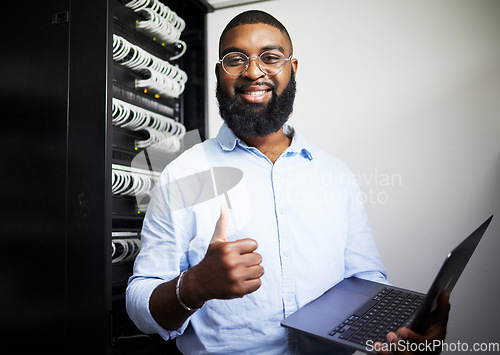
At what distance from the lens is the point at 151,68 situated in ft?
6.65

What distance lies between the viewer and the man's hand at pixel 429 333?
878 mm

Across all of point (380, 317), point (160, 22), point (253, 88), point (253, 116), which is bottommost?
point (380, 317)

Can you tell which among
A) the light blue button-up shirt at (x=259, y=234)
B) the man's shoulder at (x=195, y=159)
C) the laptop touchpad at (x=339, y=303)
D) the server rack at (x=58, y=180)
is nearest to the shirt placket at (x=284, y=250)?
the light blue button-up shirt at (x=259, y=234)

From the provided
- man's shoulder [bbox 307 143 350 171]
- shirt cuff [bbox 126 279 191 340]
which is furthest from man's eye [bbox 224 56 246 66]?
shirt cuff [bbox 126 279 191 340]

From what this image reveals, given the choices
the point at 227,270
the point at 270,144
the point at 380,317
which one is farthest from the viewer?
the point at 270,144

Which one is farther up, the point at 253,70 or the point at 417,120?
the point at 253,70

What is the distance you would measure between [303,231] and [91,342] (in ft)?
2.97

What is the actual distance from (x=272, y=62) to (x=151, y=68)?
78cm

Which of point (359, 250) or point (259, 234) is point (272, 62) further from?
point (359, 250)

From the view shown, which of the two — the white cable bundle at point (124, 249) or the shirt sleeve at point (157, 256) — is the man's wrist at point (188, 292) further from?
the white cable bundle at point (124, 249)

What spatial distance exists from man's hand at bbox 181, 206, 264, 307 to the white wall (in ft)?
3.94

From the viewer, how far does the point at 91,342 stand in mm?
1538

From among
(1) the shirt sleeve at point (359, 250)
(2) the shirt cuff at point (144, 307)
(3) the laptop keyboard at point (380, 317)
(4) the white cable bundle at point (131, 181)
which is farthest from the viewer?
(4) the white cable bundle at point (131, 181)

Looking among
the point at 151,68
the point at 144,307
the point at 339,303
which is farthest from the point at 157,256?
the point at 151,68
